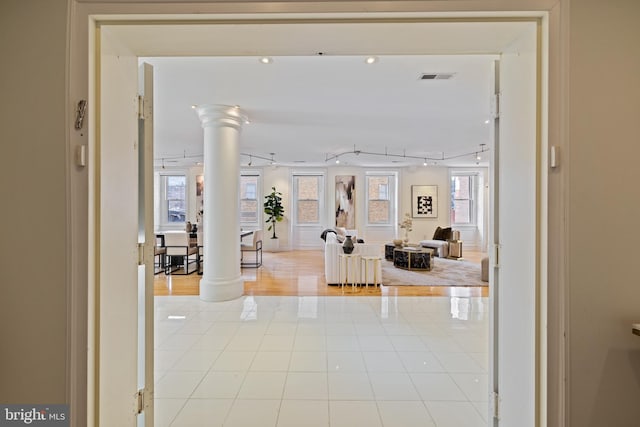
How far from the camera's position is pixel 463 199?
33.9 ft

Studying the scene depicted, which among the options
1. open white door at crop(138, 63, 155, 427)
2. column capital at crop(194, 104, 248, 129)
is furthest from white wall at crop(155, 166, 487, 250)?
open white door at crop(138, 63, 155, 427)

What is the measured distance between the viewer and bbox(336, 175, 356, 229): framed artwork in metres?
10.1

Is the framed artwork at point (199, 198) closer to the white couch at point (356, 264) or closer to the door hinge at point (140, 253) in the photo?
the white couch at point (356, 264)

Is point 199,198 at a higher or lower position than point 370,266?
higher

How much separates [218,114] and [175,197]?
6.76 meters

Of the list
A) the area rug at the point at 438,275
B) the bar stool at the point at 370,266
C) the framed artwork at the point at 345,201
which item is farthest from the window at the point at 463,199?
the bar stool at the point at 370,266

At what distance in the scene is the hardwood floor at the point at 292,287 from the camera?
4969 mm

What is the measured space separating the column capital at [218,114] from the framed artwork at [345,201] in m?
5.87

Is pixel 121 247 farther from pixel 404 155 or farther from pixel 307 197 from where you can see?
Result: pixel 307 197

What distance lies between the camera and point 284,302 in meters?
4.43

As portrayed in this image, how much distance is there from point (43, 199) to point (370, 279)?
15.9 feet

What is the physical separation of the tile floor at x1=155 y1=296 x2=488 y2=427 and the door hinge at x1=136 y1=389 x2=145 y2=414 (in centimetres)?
53

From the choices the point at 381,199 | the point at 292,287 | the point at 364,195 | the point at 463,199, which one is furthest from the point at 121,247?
the point at 463,199

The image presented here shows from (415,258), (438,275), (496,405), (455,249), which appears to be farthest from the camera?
(455,249)
